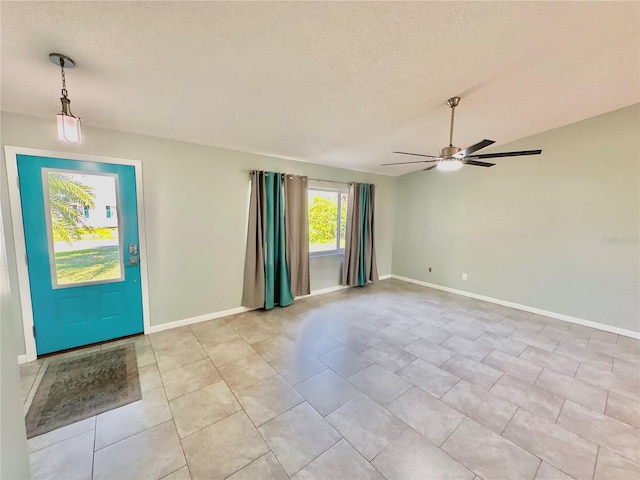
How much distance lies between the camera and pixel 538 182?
148 inches

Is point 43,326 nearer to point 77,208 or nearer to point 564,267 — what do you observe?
point 77,208

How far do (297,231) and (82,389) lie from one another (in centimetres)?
294

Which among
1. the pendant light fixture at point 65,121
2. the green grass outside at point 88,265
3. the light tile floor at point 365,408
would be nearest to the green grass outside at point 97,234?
the green grass outside at point 88,265

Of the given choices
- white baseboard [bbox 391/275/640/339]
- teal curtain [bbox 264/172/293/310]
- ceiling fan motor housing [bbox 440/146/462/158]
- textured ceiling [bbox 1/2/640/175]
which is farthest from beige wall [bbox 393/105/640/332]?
teal curtain [bbox 264/172/293/310]

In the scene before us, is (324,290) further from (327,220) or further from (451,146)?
(451,146)

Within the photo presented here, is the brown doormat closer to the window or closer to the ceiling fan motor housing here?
the window

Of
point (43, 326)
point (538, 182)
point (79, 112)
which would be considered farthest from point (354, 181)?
point (43, 326)

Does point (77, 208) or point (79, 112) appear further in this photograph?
point (77, 208)

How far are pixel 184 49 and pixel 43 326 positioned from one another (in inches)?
116

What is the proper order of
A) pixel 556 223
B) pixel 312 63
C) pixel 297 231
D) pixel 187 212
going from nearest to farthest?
pixel 312 63, pixel 187 212, pixel 556 223, pixel 297 231

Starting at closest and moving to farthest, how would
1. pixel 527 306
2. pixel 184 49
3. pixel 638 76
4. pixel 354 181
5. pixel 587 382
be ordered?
pixel 184 49 → pixel 587 382 → pixel 638 76 → pixel 527 306 → pixel 354 181

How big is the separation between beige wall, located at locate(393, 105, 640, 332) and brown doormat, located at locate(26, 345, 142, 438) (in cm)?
499

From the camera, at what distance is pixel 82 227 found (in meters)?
2.59

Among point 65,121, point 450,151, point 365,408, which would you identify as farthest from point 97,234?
point 450,151
